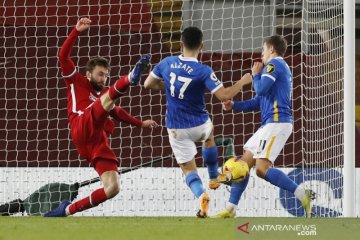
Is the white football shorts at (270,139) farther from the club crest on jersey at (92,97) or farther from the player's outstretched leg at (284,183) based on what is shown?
the club crest on jersey at (92,97)

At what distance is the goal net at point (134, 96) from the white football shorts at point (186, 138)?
1.81 m

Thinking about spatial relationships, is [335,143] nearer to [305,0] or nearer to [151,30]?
[305,0]

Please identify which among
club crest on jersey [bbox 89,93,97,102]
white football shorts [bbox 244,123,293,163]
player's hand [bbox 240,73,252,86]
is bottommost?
white football shorts [bbox 244,123,293,163]

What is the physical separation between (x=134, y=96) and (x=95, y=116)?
240 cm

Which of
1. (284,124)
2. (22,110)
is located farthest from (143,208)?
(284,124)

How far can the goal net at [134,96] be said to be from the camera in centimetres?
933

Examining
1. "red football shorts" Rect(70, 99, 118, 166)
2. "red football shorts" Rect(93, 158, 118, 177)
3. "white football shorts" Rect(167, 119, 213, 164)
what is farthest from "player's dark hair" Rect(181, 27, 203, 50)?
"red football shorts" Rect(93, 158, 118, 177)

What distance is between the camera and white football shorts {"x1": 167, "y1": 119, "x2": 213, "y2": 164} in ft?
24.5

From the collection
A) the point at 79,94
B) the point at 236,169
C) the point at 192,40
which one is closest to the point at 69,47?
the point at 79,94

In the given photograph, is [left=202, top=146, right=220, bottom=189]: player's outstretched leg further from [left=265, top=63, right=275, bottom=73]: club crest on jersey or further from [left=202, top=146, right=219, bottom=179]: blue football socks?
[left=265, top=63, right=275, bottom=73]: club crest on jersey

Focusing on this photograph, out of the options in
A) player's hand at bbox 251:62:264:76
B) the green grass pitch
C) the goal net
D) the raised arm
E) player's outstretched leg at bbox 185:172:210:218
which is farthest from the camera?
the goal net

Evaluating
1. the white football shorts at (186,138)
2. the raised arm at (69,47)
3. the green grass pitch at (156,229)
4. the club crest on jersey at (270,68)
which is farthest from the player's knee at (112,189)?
the club crest on jersey at (270,68)

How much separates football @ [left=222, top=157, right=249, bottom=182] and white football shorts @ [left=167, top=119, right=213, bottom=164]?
26 centimetres

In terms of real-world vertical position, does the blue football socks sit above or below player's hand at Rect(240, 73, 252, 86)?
below
